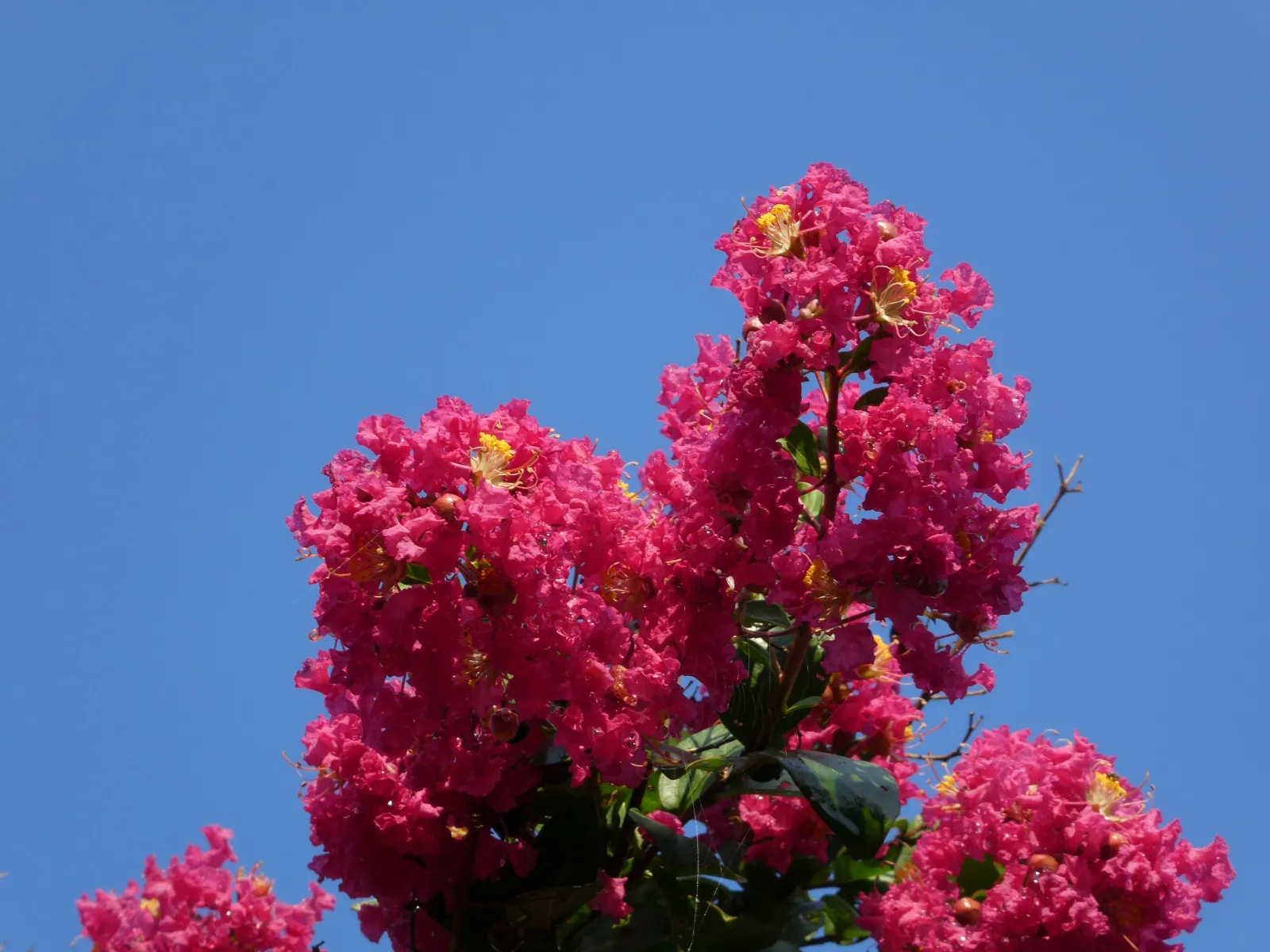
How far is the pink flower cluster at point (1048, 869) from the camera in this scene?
7.56 feet

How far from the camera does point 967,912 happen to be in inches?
96.3

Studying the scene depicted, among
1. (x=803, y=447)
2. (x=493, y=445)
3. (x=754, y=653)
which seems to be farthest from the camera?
(x=754, y=653)

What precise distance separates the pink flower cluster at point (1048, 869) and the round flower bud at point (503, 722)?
0.94 meters

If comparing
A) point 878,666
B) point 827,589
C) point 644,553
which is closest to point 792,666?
point 827,589

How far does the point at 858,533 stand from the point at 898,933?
94 cm

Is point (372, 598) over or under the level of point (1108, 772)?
over

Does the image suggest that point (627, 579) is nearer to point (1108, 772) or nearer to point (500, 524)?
point (500, 524)

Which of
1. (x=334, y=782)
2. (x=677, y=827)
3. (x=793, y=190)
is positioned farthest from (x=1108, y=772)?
(x=334, y=782)

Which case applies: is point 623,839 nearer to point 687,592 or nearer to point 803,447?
point 687,592

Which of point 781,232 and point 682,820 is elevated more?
point 781,232

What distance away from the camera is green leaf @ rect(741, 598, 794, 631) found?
241cm

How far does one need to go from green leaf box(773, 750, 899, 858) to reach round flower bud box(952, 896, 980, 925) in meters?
0.30

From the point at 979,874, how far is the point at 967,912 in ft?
0.38

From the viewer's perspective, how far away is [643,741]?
7.28 feet
